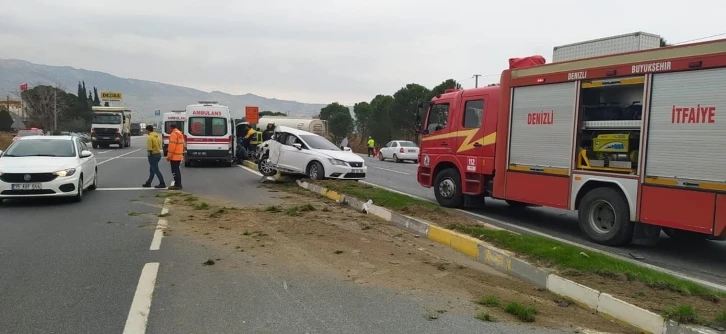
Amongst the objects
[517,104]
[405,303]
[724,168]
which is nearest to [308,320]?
[405,303]

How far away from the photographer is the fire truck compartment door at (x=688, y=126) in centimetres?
645

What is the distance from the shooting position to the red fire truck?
21.7 ft

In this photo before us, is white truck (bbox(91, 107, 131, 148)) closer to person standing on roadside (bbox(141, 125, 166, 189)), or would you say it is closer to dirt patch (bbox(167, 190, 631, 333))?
person standing on roadside (bbox(141, 125, 166, 189))

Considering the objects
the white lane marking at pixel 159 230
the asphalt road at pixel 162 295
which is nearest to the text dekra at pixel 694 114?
the asphalt road at pixel 162 295

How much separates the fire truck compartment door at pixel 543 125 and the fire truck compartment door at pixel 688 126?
1.40m

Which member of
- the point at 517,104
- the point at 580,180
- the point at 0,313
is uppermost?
the point at 517,104

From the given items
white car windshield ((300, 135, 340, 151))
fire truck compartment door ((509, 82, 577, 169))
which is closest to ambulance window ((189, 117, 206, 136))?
white car windshield ((300, 135, 340, 151))

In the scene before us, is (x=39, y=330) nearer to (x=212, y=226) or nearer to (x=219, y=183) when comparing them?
(x=212, y=226)

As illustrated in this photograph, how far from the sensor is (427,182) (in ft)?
39.7

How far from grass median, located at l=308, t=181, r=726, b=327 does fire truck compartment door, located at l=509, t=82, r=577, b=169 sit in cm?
179

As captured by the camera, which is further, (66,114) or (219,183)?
(66,114)

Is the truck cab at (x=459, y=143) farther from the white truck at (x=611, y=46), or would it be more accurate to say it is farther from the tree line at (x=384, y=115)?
the tree line at (x=384, y=115)

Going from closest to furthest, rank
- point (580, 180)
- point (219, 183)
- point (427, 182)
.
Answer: point (580, 180)
point (427, 182)
point (219, 183)

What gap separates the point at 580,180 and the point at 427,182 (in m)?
4.35
